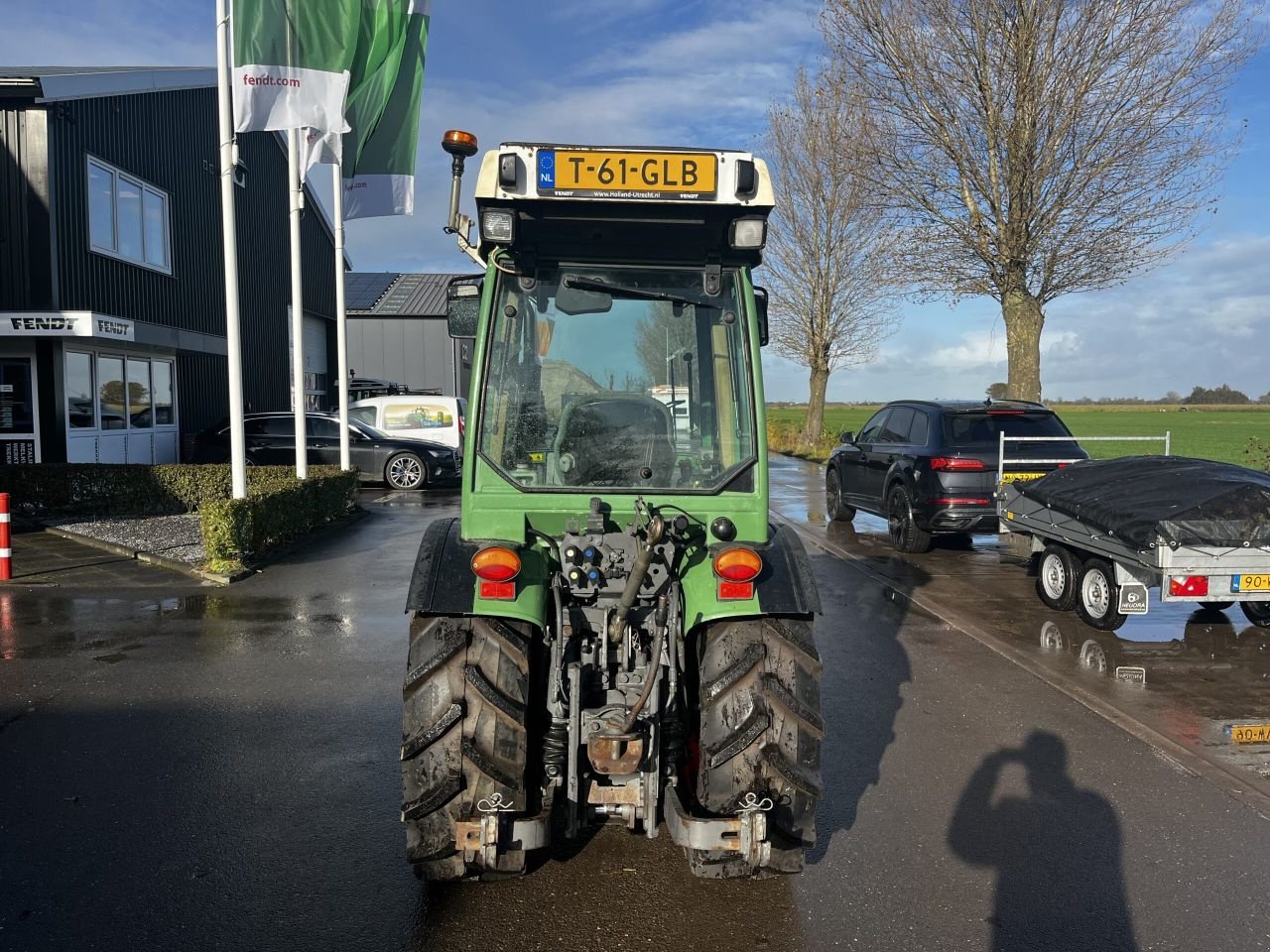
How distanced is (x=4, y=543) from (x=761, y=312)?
873 centimetres

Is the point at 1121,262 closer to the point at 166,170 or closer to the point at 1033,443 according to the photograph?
the point at 1033,443

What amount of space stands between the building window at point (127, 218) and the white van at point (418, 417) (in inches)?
193

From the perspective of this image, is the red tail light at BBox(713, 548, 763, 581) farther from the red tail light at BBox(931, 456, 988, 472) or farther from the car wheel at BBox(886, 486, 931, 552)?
the car wheel at BBox(886, 486, 931, 552)

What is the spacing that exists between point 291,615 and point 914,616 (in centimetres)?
543

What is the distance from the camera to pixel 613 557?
3654mm

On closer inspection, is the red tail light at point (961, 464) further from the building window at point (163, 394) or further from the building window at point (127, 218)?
the building window at point (163, 394)

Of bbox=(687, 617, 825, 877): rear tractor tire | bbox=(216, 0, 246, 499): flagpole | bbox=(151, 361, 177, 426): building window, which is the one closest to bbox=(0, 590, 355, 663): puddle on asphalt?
bbox=(216, 0, 246, 499): flagpole

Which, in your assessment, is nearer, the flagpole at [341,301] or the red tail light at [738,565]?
the red tail light at [738,565]

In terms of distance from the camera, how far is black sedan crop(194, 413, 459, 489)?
19.0 m

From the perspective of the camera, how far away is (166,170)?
765 inches

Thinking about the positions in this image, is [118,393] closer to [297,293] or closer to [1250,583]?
[297,293]

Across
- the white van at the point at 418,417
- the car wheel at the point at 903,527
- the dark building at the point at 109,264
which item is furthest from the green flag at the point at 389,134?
the car wheel at the point at 903,527

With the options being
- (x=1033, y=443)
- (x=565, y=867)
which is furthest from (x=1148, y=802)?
(x=1033, y=443)

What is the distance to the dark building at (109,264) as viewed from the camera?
15.3 metres
